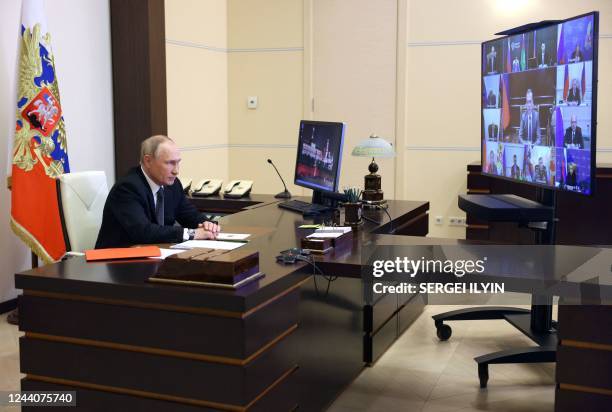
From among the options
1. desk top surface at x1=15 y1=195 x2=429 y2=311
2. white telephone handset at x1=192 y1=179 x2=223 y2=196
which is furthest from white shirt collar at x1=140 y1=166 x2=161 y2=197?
white telephone handset at x1=192 y1=179 x2=223 y2=196

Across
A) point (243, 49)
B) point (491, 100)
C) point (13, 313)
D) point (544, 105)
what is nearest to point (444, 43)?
point (243, 49)

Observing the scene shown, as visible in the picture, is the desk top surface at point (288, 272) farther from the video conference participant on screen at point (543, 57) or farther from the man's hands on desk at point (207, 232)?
the video conference participant on screen at point (543, 57)

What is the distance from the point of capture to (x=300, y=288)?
2.98 meters

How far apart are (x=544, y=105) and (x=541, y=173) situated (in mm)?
319

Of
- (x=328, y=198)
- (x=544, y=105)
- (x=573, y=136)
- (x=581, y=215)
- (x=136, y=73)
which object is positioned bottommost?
(x=581, y=215)

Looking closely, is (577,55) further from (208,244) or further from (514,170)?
(208,244)

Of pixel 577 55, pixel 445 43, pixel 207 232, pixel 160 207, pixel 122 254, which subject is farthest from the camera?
pixel 445 43

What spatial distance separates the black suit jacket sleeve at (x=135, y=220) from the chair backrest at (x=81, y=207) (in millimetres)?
316

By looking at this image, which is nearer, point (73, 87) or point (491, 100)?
point (491, 100)

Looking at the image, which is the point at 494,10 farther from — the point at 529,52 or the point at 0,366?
the point at 0,366

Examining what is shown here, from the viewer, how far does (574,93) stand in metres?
3.23

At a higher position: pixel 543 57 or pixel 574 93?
pixel 543 57

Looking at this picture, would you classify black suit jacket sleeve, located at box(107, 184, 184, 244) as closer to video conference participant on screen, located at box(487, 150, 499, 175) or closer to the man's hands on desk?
the man's hands on desk

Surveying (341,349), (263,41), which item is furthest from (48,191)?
(263,41)
